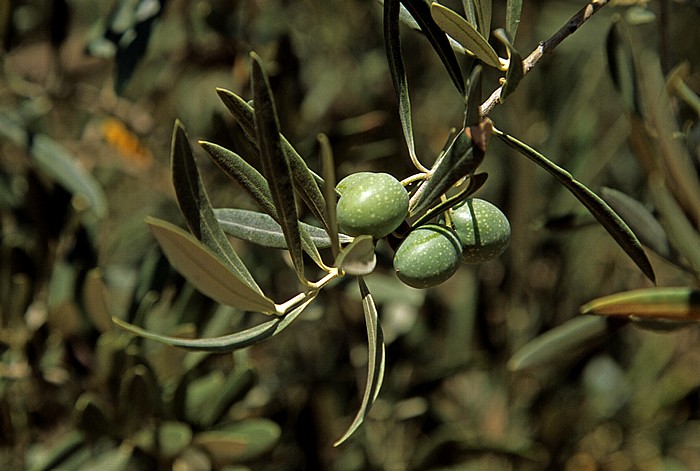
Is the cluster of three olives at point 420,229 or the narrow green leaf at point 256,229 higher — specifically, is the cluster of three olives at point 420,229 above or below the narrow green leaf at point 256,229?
above

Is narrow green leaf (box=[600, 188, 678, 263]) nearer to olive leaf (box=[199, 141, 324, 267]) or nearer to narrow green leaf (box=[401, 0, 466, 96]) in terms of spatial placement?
narrow green leaf (box=[401, 0, 466, 96])

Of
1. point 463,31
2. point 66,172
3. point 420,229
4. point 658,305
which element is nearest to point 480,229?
point 420,229

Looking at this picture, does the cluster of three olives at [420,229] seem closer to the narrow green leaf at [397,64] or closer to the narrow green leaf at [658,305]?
the narrow green leaf at [397,64]

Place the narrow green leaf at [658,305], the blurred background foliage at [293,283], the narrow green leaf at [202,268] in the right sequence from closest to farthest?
1. the narrow green leaf at [202,268]
2. the narrow green leaf at [658,305]
3. the blurred background foliage at [293,283]

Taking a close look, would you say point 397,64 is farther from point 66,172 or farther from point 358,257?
point 66,172

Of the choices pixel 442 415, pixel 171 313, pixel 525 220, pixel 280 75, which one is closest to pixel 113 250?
pixel 171 313

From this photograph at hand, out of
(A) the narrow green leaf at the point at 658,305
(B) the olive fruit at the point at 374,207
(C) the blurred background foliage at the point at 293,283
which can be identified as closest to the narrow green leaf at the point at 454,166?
(B) the olive fruit at the point at 374,207
